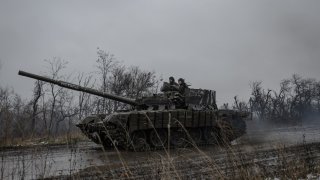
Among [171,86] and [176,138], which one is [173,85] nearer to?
[171,86]

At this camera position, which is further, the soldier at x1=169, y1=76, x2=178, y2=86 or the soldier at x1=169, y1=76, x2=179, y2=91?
the soldier at x1=169, y1=76, x2=178, y2=86

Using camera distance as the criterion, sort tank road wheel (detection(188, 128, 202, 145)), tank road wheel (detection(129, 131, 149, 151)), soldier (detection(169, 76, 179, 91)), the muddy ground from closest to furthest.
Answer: the muddy ground
tank road wheel (detection(129, 131, 149, 151))
soldier (detection(169, 76, 179, 91))
tank road wheel (detection(188, 128, 202, 145))

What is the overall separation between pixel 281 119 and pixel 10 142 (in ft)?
126

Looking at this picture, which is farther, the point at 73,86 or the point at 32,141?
the point at 32,141

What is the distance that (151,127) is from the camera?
52.6 ft

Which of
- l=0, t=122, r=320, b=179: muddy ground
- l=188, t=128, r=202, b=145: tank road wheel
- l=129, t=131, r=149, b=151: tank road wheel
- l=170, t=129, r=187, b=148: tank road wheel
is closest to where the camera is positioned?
l=0, t=122, r=320, b=179: muddy ground

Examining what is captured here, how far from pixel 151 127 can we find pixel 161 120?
440 millimetres

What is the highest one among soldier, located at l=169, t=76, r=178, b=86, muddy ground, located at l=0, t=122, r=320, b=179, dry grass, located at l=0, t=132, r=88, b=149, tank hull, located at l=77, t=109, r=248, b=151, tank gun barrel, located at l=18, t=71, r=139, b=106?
soldier, located at l=169, t=76, r=178, b=86

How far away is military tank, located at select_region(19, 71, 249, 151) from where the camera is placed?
50.1ft

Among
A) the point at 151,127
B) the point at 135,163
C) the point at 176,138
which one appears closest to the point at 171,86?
the point at 176,138

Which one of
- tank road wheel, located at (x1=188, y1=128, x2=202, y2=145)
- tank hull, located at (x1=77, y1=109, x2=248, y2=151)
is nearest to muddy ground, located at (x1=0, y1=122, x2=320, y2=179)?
tank hull, located at (x1=77, y1=109, x2=248, y2=151)

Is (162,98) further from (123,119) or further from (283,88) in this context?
(283,88)

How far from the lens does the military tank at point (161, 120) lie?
15.3 metres

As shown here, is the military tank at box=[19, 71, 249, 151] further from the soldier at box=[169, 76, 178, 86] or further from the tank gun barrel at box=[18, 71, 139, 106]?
the soldier at box=[169, 76, 178, 86]
